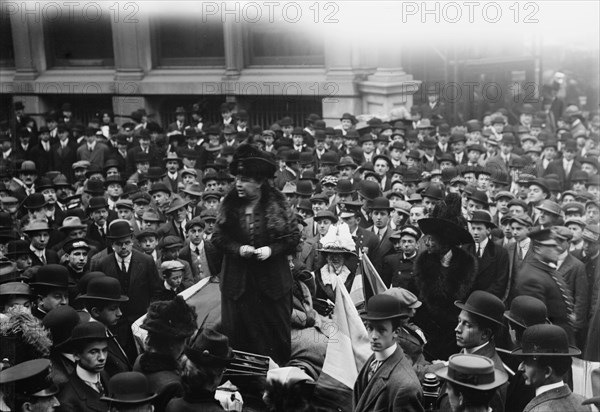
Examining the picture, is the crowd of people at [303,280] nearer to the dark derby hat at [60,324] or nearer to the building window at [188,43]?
the dark derby hat at [60,324]

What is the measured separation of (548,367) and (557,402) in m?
0.23

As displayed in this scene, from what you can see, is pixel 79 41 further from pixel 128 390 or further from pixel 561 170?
pixel 128 390

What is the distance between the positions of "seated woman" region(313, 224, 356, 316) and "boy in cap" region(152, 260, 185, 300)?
1.52m

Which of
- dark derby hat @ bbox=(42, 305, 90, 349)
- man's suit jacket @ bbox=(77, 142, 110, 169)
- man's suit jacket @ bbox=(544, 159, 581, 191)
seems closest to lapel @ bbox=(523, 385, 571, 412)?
dark derby hat @ bbox=(42, 305, 90, 349)

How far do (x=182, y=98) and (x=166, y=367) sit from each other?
16855mm

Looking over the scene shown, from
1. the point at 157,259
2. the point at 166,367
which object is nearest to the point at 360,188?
the point at 157,259

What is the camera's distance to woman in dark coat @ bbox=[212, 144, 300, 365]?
636cm

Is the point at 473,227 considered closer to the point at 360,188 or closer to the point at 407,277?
the point at 407,277

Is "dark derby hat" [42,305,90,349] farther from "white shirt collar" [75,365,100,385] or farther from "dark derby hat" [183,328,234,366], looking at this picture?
"dark derby hat" [183,328,234,366]

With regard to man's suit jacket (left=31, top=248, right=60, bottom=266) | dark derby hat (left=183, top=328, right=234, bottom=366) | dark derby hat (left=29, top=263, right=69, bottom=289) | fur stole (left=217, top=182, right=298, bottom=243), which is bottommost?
man's suit jacket (left=31, top=248, right=60, bottom=266)

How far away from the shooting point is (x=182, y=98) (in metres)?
21.1

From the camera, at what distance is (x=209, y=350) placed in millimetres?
4598

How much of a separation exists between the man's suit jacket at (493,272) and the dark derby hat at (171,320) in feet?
10.2

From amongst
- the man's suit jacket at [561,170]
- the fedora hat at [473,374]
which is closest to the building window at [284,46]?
the man's suit jacket at [561,170]
